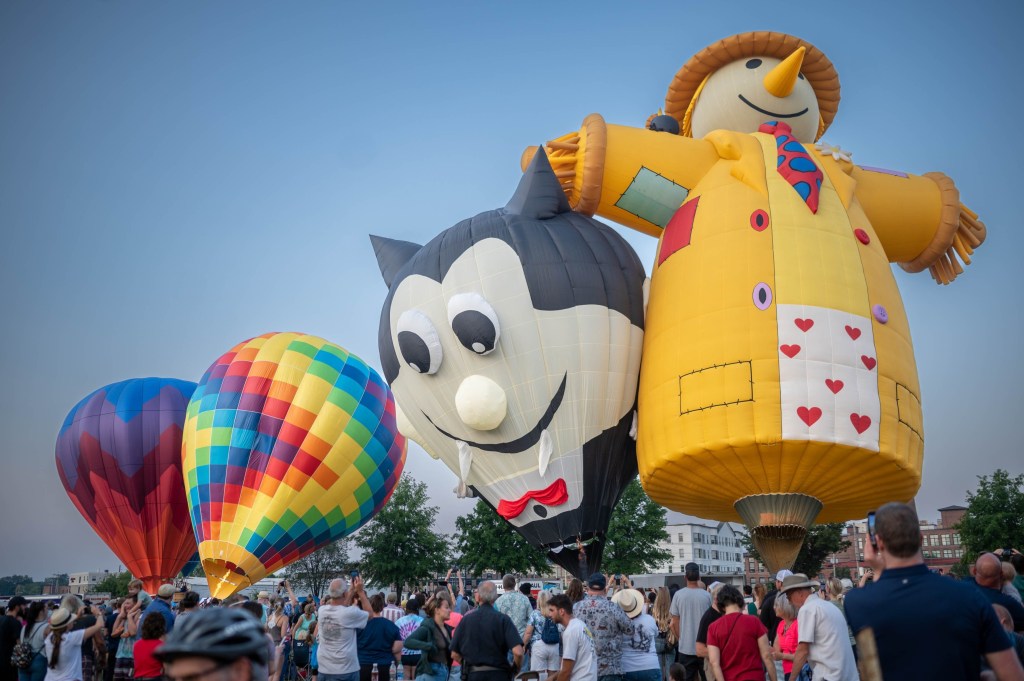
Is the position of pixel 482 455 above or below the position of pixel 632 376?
below

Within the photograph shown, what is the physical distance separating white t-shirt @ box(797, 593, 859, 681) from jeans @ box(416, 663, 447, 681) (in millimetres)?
3325

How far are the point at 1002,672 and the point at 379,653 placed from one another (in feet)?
→ 18.3

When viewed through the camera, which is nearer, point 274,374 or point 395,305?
point 395,305

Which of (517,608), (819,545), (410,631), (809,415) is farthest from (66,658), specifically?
(819,545)

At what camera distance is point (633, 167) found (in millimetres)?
11367

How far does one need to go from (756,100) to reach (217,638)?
475 inches

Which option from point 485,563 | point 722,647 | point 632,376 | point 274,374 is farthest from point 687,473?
point 485,563

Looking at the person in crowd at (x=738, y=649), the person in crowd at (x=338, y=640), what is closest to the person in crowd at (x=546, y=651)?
the person in crowd at (x=738, y=649)

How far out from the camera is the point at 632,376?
11172 millimetres

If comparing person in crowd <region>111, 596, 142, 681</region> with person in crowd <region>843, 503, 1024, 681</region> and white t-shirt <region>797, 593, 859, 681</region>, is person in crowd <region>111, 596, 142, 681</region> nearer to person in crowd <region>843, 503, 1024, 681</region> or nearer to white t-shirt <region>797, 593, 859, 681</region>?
white t-shirt <region>797, 593, 859, 681</region>

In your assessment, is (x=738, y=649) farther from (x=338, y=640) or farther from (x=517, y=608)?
(x=517, y=608)

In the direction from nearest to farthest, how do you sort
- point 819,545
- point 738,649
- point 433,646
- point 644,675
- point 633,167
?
point 738,649
point 644,675
point 433,646
point 633,167
point 819,545

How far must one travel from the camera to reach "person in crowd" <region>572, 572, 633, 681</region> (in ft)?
18.7

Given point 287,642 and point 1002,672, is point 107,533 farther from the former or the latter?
point 1002,672
